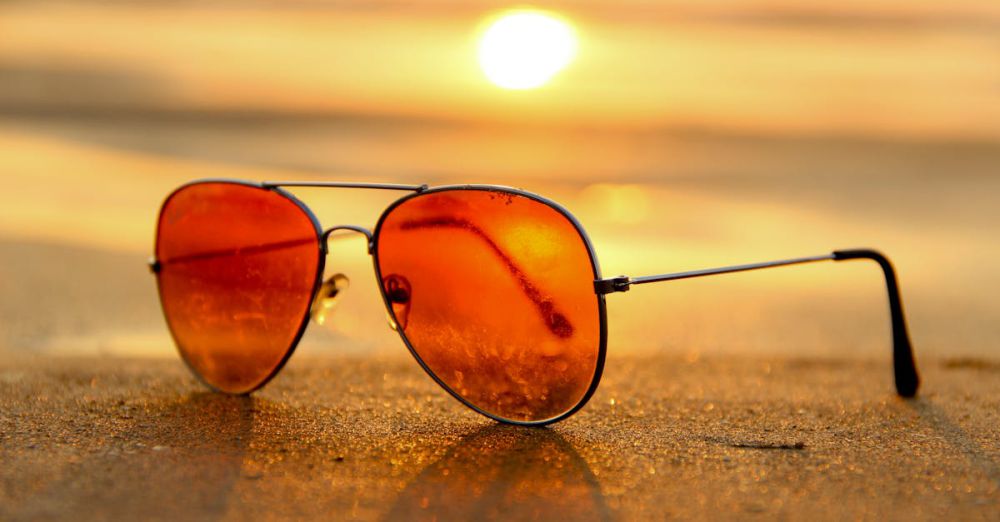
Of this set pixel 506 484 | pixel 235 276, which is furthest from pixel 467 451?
pixel 235 276

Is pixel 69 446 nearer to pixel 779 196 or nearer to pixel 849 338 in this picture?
pixel 849 338

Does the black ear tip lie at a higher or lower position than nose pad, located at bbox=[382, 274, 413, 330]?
lower

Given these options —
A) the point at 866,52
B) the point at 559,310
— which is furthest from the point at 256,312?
the point at 866,52

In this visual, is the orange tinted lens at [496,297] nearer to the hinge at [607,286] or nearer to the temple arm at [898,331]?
the hinge at [607,286]

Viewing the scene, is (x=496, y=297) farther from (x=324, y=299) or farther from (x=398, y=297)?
(x=324, y=299)

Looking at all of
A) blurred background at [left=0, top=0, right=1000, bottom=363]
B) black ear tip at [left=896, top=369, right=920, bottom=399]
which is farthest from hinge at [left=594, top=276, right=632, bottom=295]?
blurred background at [left=0, top=0, right=1000, bottom=363]

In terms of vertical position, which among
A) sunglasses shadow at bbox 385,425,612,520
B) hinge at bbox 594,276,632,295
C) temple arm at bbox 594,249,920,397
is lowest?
sunglasses shadow at bbox 385,425,612,520

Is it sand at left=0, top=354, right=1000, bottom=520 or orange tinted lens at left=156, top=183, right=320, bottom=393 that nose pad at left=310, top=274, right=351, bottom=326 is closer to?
orange tinted lens at left=156, top=183, right=320, bottom=393

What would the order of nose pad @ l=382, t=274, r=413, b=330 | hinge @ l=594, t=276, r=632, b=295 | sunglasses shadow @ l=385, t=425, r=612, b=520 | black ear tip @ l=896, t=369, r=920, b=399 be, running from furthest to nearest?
black ear tip @ l=896, t=369, r=920, b=399 → nose pad @ l=382, t=274, r=413, b=330 → hinge @ l=594, t=276, r=632, b=295 → sunglasses shadow @ l=385, t=425, r=612, b=520
